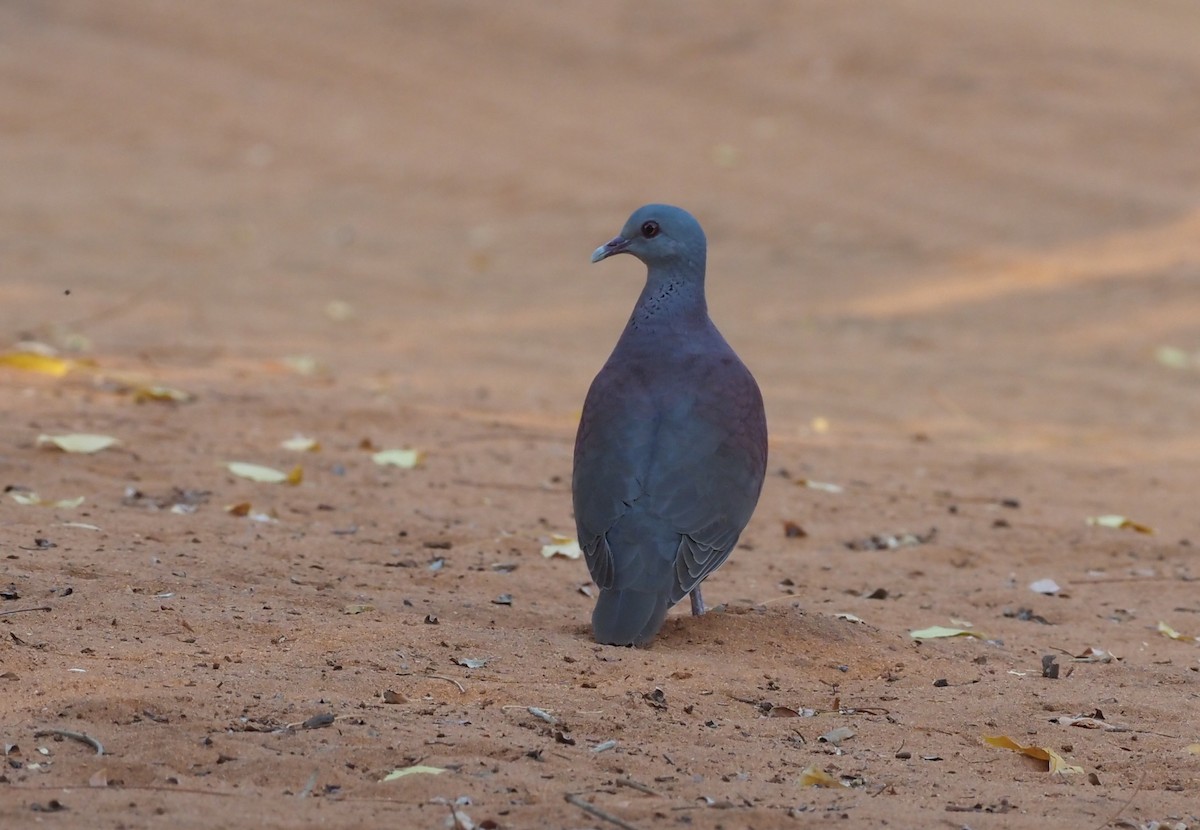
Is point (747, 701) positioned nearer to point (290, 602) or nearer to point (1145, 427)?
point (290, 602)

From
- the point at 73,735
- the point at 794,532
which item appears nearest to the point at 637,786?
the point at 73,735

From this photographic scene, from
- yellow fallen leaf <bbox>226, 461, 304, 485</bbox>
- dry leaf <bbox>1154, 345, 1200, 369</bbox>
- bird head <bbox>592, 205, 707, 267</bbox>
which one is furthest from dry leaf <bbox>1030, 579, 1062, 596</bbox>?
dry leaf <bbox>1154, 345, 1200, 369</bbox>

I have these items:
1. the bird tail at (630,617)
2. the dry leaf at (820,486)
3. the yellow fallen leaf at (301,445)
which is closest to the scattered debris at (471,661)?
the bird tail at (630,617)

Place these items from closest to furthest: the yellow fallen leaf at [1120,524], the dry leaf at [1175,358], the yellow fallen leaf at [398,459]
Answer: the yellow fallen leaf at [1120,524], the yellow fallen leaf at [398,459], the dry leaf at [1175,358]

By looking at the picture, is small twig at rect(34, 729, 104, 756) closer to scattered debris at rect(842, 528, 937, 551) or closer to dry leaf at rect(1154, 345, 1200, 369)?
scattered debris at rect(842, 528, 937, 551)

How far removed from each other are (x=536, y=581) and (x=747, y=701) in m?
1.26

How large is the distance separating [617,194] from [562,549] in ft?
30.2

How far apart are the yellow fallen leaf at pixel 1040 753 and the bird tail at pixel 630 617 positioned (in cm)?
87

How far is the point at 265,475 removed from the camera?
5.88m

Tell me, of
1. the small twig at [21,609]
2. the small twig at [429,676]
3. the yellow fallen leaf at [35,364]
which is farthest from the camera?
the yellow fallen leaf at [35,364]

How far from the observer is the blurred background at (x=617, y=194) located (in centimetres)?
948

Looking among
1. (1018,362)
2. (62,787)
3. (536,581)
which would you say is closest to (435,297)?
(1018,362)

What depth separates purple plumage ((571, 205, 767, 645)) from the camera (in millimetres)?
4117

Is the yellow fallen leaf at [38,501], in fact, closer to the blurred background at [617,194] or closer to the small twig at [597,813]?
the small twig at [597,813]
